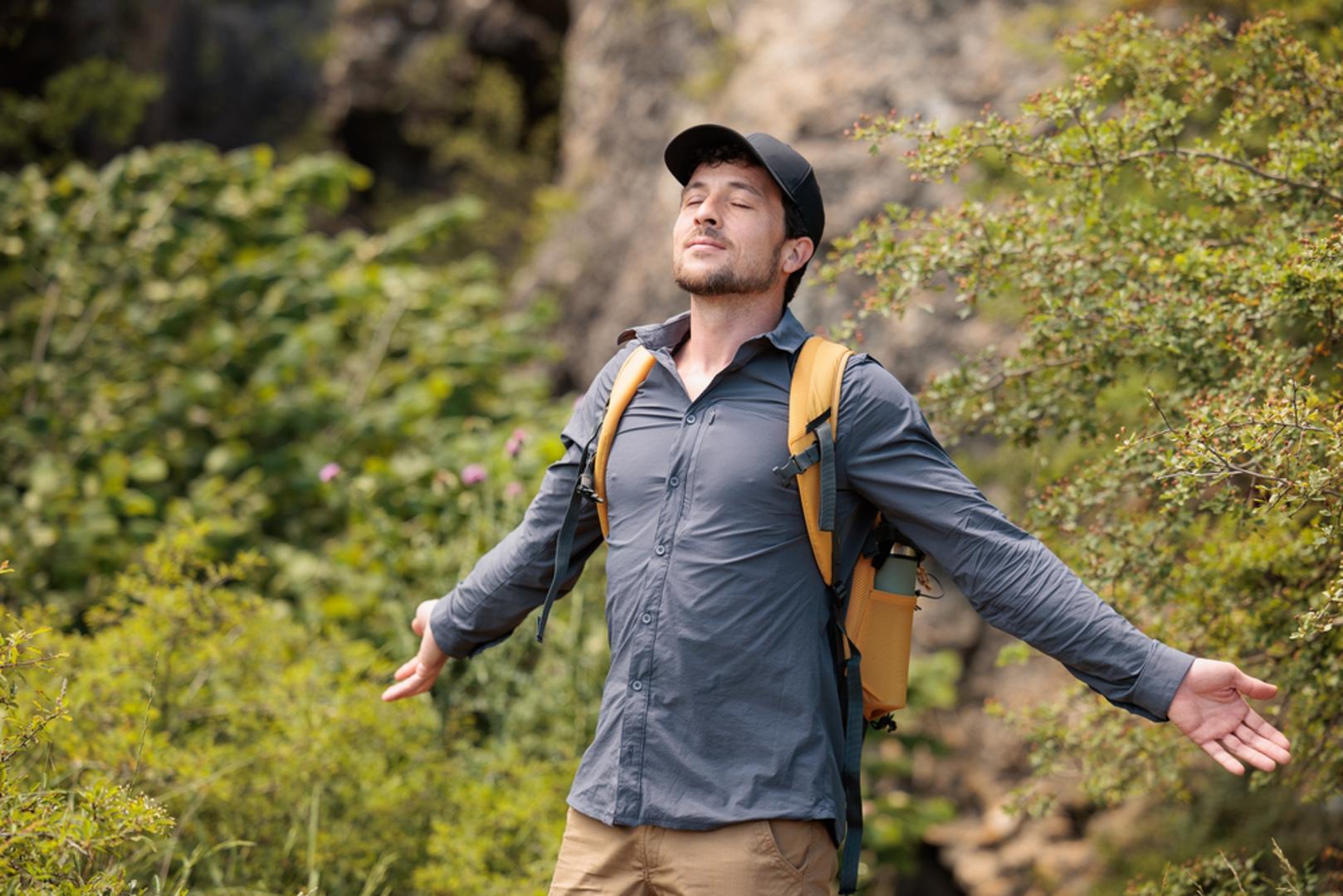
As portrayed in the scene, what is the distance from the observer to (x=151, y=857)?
123 inches

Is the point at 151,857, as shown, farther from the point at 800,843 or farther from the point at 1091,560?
the point at 1091,560

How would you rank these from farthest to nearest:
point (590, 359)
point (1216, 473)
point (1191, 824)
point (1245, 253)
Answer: point (590, 359), point (1191, 824), point (1245, 253), point (1216, 473)

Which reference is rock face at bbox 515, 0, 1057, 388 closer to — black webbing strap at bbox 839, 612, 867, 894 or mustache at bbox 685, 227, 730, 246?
mustache at bbox 685, 227, 730, 246

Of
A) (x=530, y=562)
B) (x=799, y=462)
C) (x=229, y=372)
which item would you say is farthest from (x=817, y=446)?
(x=229, y=372)

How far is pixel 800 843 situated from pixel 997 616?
542 mm

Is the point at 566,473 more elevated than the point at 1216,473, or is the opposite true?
the point at 1216,473

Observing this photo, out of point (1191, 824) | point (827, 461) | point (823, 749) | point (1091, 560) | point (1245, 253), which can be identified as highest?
point (1245, 253)

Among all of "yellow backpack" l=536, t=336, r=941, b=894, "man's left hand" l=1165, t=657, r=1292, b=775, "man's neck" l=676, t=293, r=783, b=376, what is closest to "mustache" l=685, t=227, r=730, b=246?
"man's neck" l=676, t=293, r=783, b=376

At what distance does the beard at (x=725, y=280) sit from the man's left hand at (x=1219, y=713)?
3.48ft

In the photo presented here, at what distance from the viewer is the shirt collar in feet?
7.88

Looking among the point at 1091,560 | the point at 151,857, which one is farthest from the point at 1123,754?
the point at 151,857

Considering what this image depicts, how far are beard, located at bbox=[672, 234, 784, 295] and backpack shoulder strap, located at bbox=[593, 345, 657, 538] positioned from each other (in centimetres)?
18

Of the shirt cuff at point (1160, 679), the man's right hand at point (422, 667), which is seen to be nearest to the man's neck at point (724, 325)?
the man's right hand at point (422, 667)

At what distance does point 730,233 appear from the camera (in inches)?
95.0
